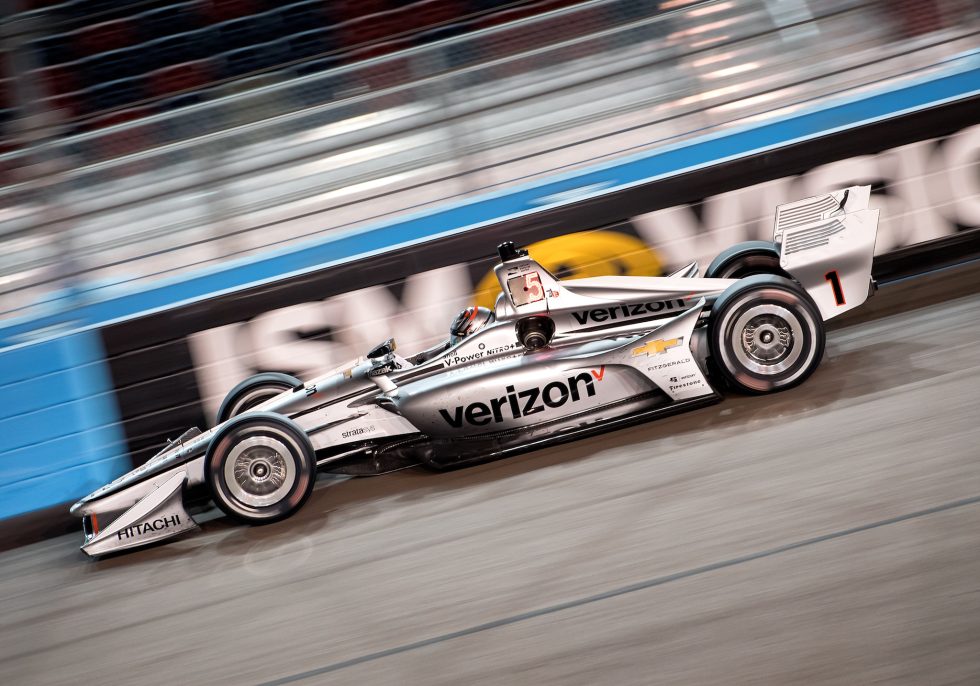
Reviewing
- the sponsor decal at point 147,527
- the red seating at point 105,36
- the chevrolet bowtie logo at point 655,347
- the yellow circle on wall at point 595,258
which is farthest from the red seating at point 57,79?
the chevrolet bowtie logo at point 655,347

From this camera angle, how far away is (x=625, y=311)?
185 inches

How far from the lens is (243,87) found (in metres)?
6.68

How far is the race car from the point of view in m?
4.40

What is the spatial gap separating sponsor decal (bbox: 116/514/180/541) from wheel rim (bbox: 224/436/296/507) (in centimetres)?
33

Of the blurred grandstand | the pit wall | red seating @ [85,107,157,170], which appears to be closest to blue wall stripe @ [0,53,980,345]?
the pit wall

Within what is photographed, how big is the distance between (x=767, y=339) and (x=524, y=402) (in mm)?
1184

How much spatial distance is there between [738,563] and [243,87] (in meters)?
5.17

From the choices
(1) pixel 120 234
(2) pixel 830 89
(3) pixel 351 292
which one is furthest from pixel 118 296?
(2) pixel 830 89

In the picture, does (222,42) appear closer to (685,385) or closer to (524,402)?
(524,402)

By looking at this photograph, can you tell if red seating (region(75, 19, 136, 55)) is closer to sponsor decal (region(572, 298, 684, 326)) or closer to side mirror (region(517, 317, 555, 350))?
side mirror (region(517, 317, 555, 350))

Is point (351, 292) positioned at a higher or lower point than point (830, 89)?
lower

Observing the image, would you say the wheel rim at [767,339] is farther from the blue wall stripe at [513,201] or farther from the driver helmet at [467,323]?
the blue wall stripe at [513,201]

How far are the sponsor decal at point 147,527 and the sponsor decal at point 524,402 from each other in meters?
1.40

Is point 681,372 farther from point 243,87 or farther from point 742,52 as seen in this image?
point 243,87
